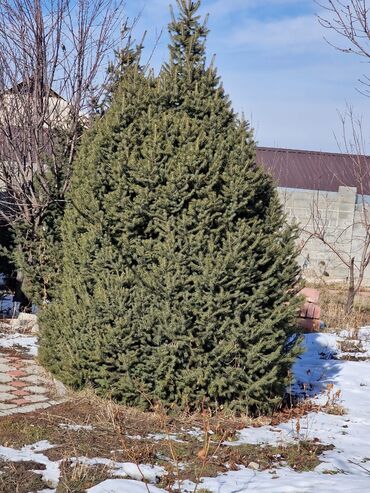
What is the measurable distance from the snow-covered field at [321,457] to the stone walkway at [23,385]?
1.10 meters

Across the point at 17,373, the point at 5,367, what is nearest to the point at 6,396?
the point at 17,373

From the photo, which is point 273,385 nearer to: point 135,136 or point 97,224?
point 97,224

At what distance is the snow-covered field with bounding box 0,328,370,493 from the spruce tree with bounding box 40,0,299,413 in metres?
0.43

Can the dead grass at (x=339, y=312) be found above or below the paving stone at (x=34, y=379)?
above

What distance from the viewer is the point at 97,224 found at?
4887 millimetres

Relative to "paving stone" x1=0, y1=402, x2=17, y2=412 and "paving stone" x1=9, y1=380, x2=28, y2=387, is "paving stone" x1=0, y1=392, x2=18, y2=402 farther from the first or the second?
→ "paving stone" x1=9, y1=380, x2=28, y2=387

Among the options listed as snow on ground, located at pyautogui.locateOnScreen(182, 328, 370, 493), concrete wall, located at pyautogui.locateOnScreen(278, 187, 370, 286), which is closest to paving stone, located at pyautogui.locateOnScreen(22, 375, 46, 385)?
snow on ground, located at pyautogui.locateOnScreen(182, 328, 370, 493)

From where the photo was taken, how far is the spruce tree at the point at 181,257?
15.0ft

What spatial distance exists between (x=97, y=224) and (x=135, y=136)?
2.45ft

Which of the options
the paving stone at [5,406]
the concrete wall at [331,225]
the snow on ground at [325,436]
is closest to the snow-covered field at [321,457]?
the snow on ground at [325,436]

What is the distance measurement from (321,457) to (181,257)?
1.66 metres

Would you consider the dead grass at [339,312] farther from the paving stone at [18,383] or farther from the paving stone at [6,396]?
the paving stone at [6,396]

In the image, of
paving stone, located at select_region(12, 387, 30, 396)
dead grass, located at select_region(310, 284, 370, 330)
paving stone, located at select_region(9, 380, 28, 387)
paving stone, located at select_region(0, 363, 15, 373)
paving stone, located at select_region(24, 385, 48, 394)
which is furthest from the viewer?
dead grass, located at select_region(310, 284, 370, 330)

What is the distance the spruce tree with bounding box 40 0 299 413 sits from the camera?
4.57 meters
